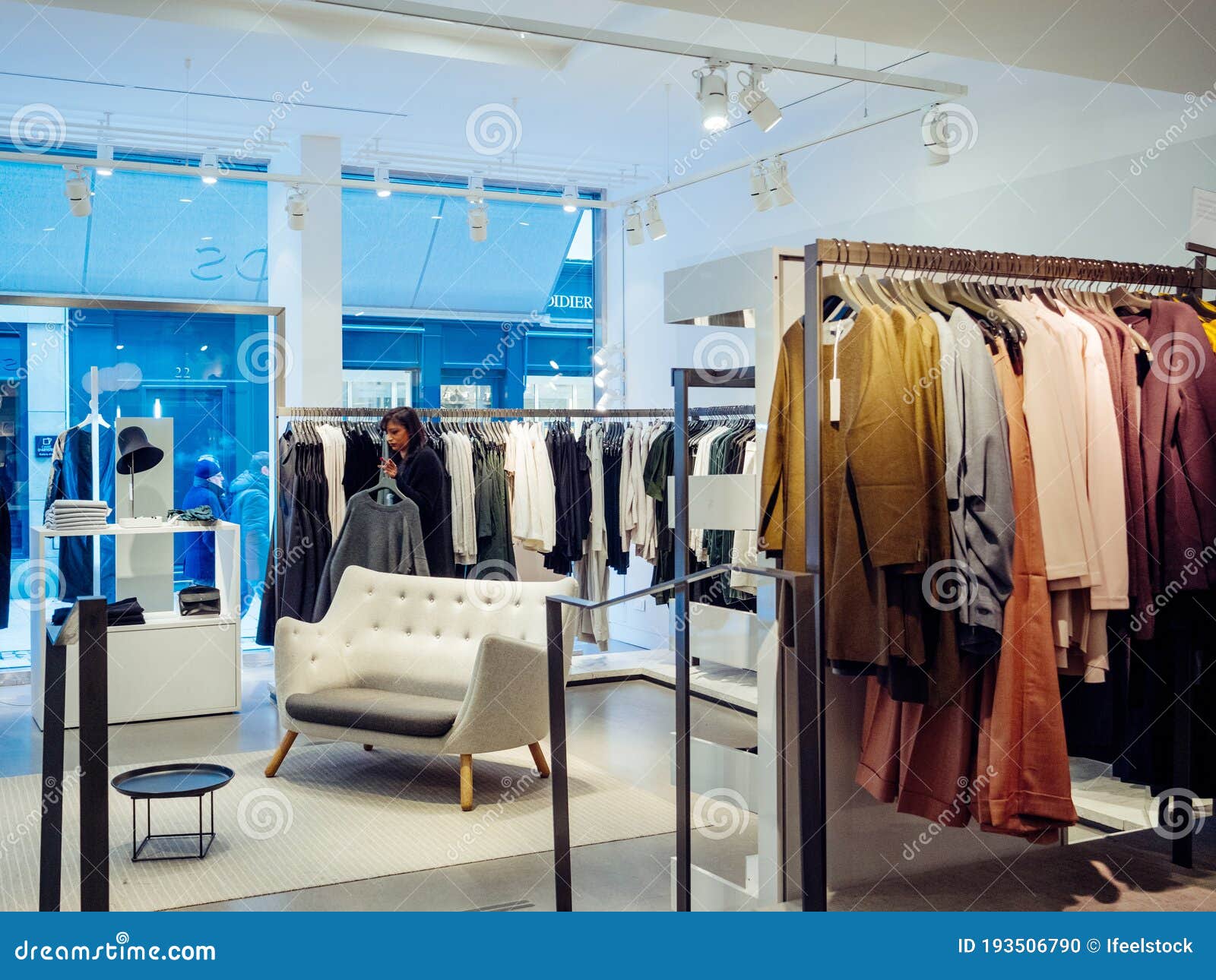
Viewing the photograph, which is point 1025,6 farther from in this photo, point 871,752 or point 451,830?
point 451,830

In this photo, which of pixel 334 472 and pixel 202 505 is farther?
pixel 202 505

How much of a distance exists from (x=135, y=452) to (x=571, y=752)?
3.19m

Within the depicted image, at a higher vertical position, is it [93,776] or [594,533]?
[594,533]

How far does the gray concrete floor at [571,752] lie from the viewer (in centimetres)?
361

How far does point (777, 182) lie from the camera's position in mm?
6328

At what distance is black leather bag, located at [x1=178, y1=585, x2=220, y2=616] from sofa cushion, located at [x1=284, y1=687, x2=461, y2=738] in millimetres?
1460

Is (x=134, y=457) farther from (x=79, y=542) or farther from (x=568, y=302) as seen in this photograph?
(x=568, y=302)

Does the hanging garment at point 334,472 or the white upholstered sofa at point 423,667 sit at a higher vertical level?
the hanging garment at point 334,472

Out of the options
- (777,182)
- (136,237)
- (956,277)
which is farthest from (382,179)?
(956,277)

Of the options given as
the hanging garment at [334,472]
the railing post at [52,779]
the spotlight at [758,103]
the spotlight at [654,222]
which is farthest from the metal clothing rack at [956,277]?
the spotlight at [654,222]

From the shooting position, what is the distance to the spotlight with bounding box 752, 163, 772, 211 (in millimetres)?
6344

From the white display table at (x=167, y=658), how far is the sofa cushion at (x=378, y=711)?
138 cm

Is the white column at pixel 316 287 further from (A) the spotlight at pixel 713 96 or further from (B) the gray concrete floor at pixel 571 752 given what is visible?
(A) the spotlight at pixel 713 96

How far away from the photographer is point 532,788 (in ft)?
16.4
